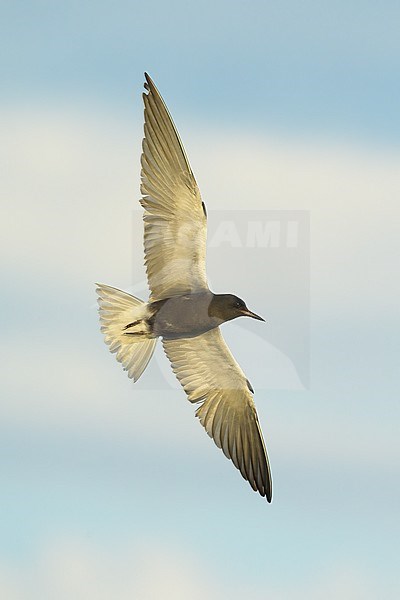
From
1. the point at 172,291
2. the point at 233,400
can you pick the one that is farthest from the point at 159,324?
the point at 233,400

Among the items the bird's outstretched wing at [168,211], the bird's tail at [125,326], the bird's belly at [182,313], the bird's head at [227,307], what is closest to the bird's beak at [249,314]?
the bird's head at [227,307]

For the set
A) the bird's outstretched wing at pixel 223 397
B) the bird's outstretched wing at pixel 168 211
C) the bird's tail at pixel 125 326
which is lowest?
the bird's outstretched wing at pixel 223 397

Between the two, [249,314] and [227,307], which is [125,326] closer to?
[227,307]

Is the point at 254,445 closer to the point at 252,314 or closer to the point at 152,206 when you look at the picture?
the point at 252,314

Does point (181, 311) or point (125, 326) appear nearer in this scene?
point (181, 311)

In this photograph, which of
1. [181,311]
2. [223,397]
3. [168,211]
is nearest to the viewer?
[168,211]

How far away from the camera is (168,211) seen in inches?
517

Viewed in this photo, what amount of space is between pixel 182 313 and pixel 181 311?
1.0 inches

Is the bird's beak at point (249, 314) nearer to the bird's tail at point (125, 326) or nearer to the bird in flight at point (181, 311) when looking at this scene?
the bird in flight at point (181, 311)

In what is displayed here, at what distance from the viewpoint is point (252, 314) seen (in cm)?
1326

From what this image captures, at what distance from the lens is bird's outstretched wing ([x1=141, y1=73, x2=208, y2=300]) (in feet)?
42.1

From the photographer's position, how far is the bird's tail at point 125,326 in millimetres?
13414

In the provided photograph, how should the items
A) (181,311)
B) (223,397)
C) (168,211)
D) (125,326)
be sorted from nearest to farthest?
(168,211), (181,311), (125,326), (223,397)

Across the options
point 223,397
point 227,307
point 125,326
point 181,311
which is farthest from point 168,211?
point 223,397
